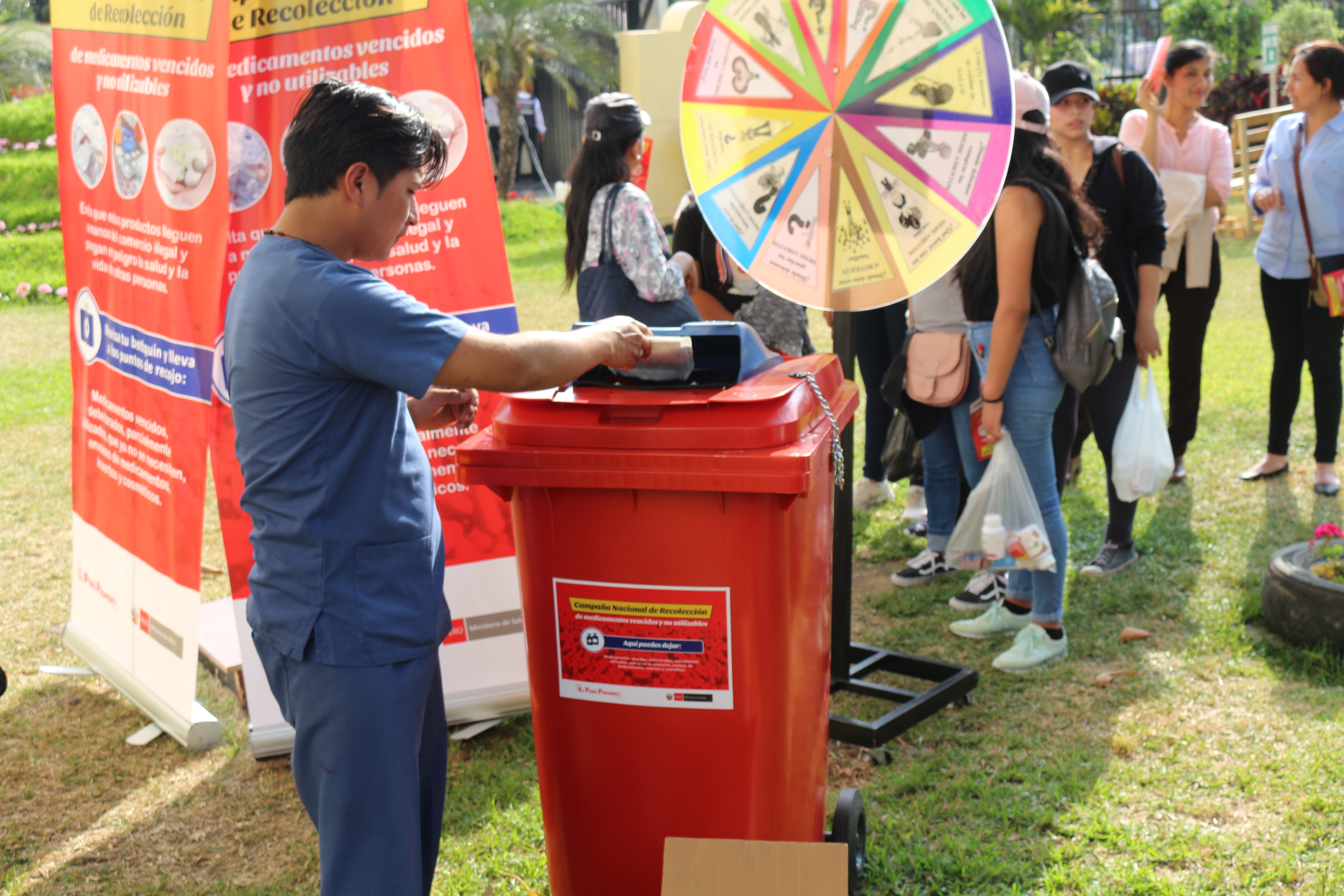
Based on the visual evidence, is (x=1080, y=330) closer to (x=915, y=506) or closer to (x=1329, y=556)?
(x=1329, y=556)

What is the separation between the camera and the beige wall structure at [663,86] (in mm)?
15359

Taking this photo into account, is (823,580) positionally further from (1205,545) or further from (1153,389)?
(1205,545)

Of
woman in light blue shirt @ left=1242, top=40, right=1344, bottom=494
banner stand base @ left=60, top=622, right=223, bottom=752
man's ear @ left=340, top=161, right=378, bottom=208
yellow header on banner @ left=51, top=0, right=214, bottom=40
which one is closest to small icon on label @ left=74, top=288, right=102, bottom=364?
yellow header on banner @ left=51, top=0, right=214, bottom=40

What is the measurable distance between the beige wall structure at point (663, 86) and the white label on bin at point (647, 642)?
524 inches

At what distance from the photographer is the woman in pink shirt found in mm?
4891

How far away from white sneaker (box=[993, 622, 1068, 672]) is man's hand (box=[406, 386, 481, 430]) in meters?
2.18

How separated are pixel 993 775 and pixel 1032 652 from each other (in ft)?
2.48

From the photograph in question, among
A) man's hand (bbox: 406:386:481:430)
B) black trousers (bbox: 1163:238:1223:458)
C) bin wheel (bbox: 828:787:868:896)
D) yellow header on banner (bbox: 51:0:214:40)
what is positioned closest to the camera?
man's hand (bbox: 406:386:481:430)

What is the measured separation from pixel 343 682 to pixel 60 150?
2490 millimetres

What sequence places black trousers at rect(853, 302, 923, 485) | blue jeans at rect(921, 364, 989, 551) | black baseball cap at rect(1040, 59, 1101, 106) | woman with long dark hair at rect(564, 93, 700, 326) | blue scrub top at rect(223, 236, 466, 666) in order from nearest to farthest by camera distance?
blue scrub top at rect(223, 236, 466, 666) → woman with long dark hair at rect(564, 93, 700, 326) → black baseball cap at rect(1040, 59, 1101, 106) → blue jeans at rect(921, 364, 989, 551) → black trousers at rect(853, 302, 923, 485)

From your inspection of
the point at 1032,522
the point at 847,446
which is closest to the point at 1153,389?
the point at 1032,522

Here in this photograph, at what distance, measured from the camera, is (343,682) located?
1948mm

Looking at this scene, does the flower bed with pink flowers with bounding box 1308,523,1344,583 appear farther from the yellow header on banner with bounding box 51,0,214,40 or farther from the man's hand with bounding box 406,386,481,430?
the yellow header on banner with bounding box 51,0,214,40

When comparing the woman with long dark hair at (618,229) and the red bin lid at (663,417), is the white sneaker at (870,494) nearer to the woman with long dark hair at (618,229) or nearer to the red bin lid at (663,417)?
the woman with long dark hair at (618,229)
